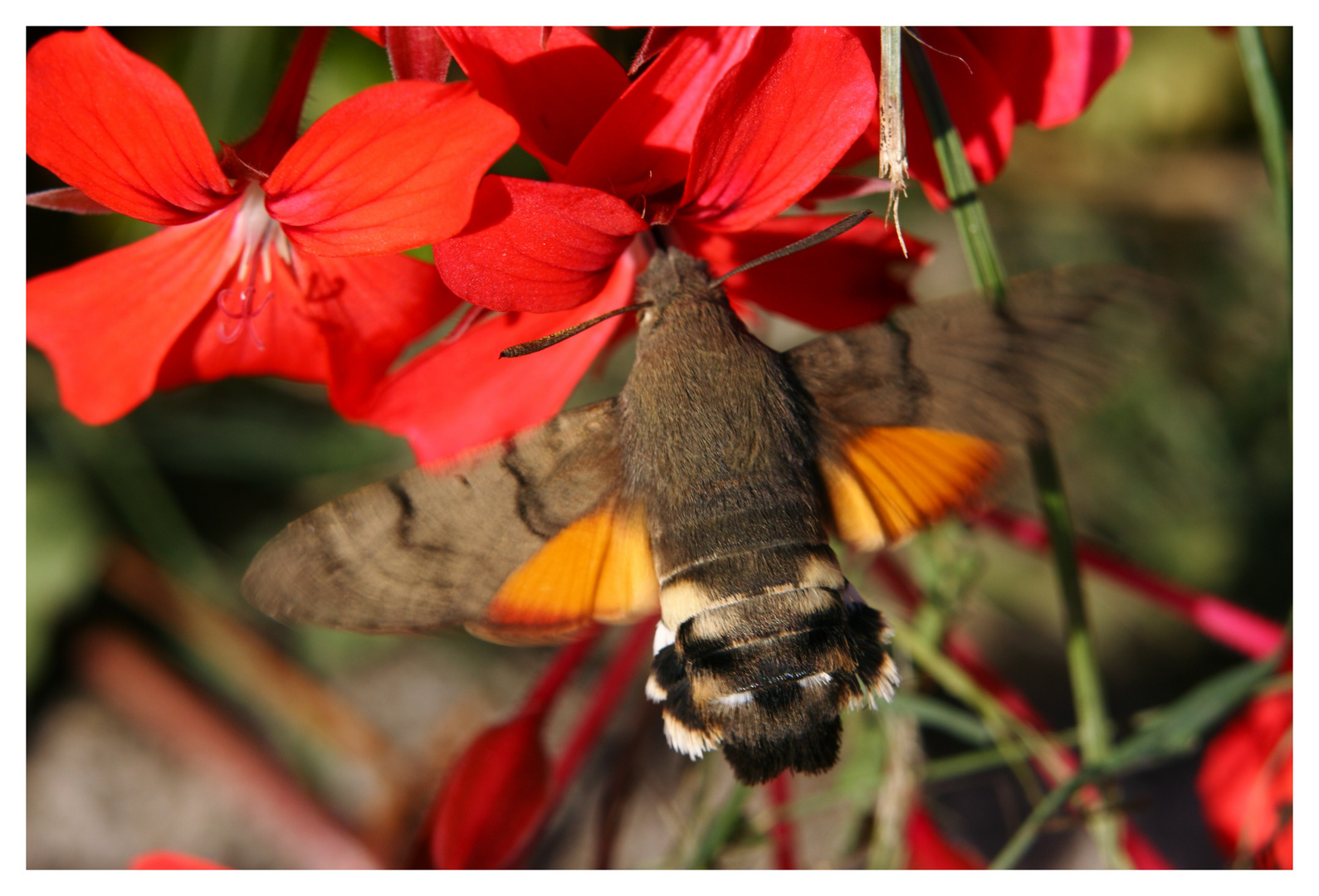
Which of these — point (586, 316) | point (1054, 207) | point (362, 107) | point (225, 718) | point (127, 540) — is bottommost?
point (225, 718)

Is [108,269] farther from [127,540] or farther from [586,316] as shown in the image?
[127,540]

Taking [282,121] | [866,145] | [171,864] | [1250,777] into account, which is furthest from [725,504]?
[1250,777]

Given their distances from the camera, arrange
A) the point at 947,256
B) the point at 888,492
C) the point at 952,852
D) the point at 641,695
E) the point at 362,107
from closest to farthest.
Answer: the point at 362,107
the point at 888,492
the point at 952,852
the point at 641,695
the point at 947,256

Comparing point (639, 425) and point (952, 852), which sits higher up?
point (639, 425)

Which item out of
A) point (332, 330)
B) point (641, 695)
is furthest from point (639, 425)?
point (641, 695)

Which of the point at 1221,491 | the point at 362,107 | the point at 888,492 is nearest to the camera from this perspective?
the point at 362,107

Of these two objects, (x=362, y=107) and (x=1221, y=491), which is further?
(x=1221, y=491)

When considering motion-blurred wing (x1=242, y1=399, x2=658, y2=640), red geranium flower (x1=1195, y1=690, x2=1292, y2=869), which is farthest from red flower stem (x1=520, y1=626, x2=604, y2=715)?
red geranium flower (x1=1195, y1=690, x2=1292, y2=869)
